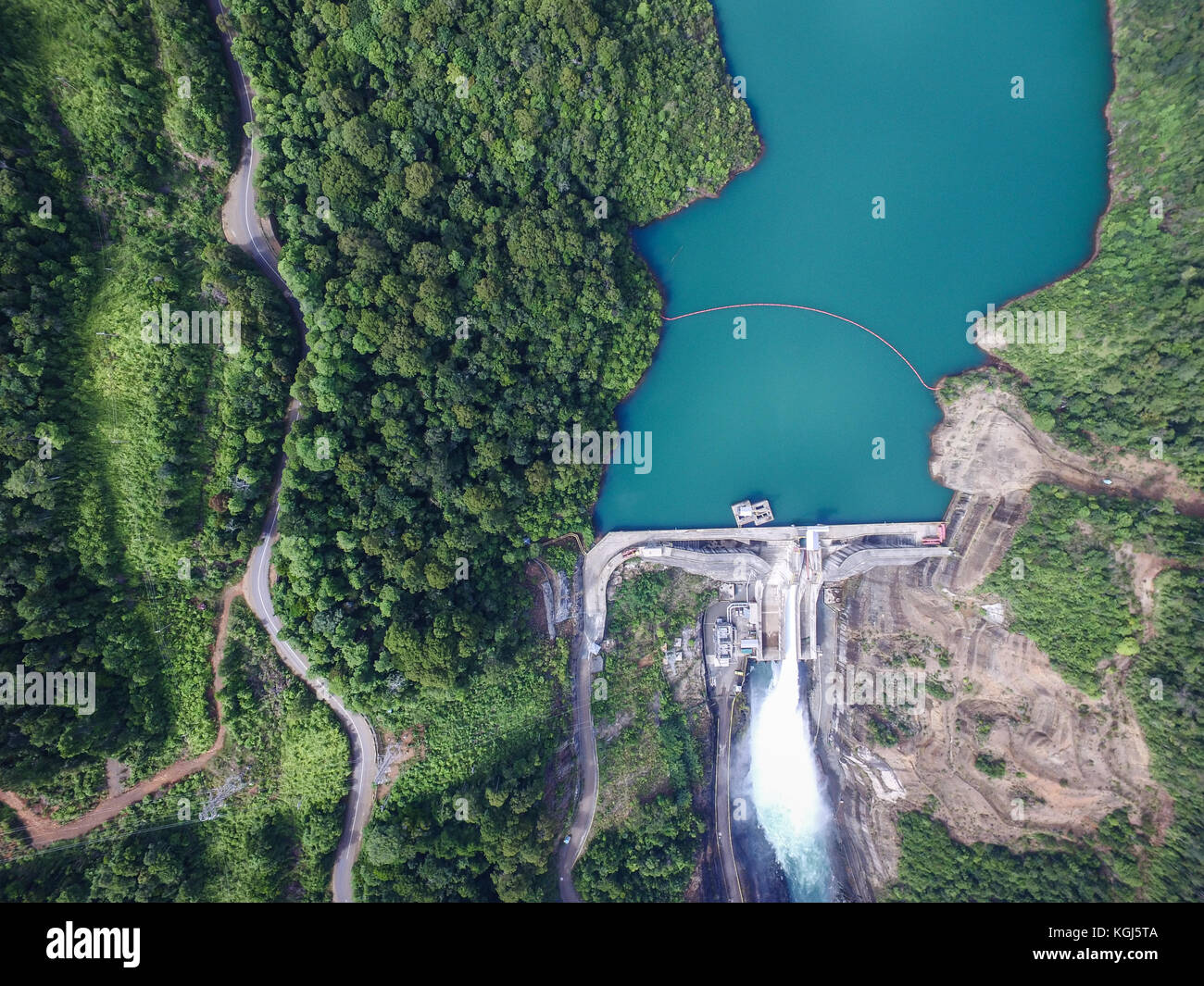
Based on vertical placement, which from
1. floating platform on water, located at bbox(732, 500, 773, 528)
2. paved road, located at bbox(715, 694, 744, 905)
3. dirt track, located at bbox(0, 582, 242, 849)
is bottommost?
paved road, located at bbox(715, 694, 744, 905)

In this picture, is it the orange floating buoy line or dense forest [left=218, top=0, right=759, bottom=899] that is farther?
the orange floating buoy line

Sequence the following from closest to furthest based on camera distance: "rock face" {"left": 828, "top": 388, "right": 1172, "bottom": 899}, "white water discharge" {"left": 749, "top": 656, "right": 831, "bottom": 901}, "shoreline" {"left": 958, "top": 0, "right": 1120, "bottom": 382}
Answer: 1. "rock face" {"left": 828, "top": 388, "right": 1172, "bottom": 899}
2. "shoreline" {"left": 958, "top": 0, "right": 1120, "bottom": 382}
3. "white water discharge" {"left": 749, "top": 656, "right": 831, "bottom": 901}

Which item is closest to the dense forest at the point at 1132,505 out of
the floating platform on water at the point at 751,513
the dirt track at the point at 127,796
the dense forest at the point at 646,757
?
the dense forest at the point at 646,757

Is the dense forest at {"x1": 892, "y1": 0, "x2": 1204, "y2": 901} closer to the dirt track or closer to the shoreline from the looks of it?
the shoreline

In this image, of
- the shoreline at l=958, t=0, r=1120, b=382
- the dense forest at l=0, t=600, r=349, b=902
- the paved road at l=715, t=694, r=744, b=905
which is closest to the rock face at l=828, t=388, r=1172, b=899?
the shoreline at l=958, t=0, r=1120, b=382

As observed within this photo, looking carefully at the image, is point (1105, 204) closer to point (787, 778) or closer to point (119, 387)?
point (787, 778)

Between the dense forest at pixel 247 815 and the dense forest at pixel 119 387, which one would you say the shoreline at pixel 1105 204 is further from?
the dense forest at pixel 247 815

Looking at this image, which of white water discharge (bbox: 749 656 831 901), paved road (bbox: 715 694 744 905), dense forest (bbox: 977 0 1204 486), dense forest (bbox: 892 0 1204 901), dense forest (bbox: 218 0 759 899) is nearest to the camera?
dense forest (bbox: 218 0 759 899)

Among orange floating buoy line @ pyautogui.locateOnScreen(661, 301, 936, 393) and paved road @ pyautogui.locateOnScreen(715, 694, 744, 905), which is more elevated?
orange floating buoy line @ pyautogui.locateOnScreen(661, 301, 936, 393)

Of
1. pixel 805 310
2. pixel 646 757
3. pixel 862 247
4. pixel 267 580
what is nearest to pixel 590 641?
pixel 646 757
